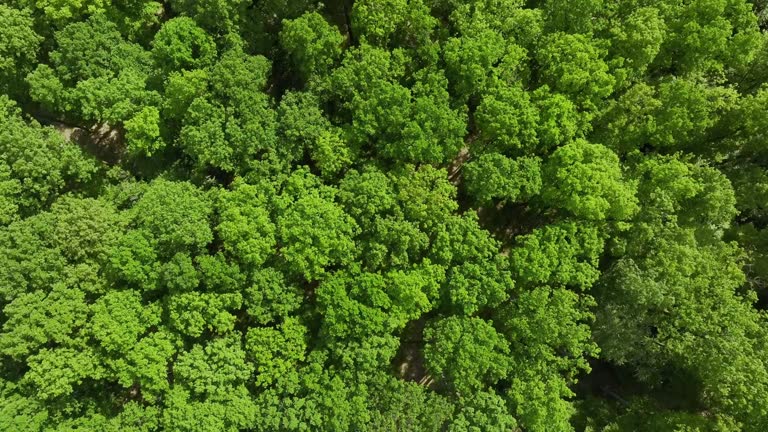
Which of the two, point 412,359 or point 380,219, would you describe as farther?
point 412,359

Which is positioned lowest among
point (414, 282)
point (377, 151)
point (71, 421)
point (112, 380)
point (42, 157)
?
point (71, 421)

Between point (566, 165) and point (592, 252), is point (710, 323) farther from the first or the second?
point (566, 165)

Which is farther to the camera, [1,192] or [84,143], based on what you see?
[84,143]

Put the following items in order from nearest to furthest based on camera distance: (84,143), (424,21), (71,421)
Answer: (71,421) < (424,21) < (84,143)

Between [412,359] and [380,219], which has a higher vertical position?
[380,219]

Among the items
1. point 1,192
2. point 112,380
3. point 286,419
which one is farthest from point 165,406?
point 1,192

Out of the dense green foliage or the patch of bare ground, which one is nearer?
the dense green foliage

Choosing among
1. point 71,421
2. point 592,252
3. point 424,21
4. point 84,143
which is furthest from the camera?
point 84,143

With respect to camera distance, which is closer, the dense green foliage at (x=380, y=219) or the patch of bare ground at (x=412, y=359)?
the dense green foliage at (x=380, y=219)
